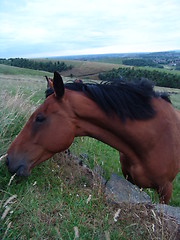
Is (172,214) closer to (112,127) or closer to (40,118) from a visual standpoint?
(112,127)

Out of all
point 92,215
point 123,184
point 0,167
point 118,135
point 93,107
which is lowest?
point 123,184

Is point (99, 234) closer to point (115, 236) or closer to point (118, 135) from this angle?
point (115, 236)

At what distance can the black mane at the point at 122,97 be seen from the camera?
3.03 m

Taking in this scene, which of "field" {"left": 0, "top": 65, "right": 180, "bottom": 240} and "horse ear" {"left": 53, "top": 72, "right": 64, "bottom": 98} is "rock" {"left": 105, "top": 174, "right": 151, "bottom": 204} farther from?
"horse ear" {"left": 53, "top": 72, "right": 64, "bottom": 98}

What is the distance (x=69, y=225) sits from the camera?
252cm

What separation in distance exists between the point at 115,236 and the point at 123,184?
187 cm

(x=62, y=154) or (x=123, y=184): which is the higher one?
(x=62, y=154)

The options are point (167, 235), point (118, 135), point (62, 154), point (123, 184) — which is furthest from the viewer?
point (62, 154)

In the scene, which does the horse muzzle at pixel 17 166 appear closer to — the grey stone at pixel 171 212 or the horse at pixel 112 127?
the horse at pixel 112 127

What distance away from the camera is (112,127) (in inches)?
124

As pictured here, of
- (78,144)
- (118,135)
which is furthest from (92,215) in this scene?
(78,144)

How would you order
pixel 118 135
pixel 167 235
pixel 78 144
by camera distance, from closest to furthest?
pixel 167 235 → pixel 118 135 → pixel 78 144

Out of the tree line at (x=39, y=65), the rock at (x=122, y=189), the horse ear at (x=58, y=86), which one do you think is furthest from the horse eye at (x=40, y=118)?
the tree line at (x=39, y=65)

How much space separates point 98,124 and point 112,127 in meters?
0.18
